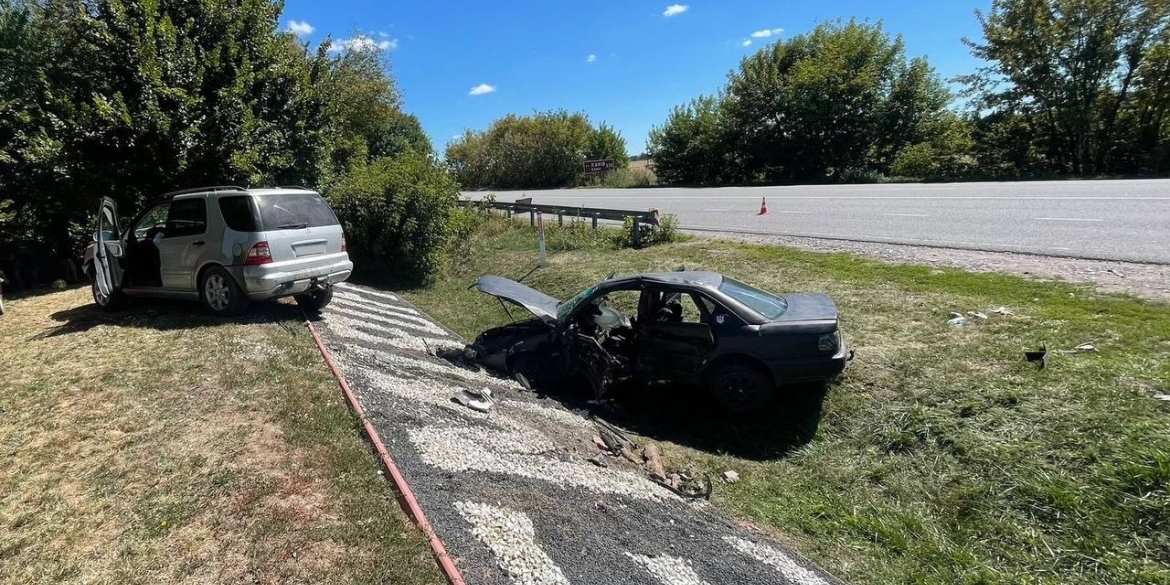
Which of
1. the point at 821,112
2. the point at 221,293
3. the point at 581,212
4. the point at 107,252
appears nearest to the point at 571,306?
the point at 221,293

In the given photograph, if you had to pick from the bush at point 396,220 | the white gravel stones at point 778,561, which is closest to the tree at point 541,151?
the bush at point 396,220

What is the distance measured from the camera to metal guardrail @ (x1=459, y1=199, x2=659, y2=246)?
44.7 ft

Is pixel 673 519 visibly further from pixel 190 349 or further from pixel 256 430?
pixel 190 349

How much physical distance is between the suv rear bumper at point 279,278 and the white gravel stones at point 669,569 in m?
5.68

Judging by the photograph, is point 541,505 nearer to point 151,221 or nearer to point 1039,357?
point 1039,357

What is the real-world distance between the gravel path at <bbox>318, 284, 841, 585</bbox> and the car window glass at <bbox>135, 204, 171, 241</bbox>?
14.3 ft

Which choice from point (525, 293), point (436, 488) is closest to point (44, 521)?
point (436, 488)

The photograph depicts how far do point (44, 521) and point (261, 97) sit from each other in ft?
37.2

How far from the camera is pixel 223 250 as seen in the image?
7172 mm

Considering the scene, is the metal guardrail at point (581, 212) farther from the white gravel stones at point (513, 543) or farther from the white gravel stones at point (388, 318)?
the white gravel stones at point (513, 543)

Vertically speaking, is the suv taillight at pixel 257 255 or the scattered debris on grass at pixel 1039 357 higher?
the suv taillight at pixel 257 255

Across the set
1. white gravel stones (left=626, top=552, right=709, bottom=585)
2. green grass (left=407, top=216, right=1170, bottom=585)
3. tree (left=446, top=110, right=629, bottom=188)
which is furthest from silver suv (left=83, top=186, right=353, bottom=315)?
tree (left=446, top=110, right=629, bottom=188)

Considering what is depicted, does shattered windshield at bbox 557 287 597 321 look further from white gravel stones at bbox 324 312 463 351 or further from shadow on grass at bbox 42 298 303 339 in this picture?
shadow on grass at bbox 42 298 303 339

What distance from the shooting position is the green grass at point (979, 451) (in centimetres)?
364
